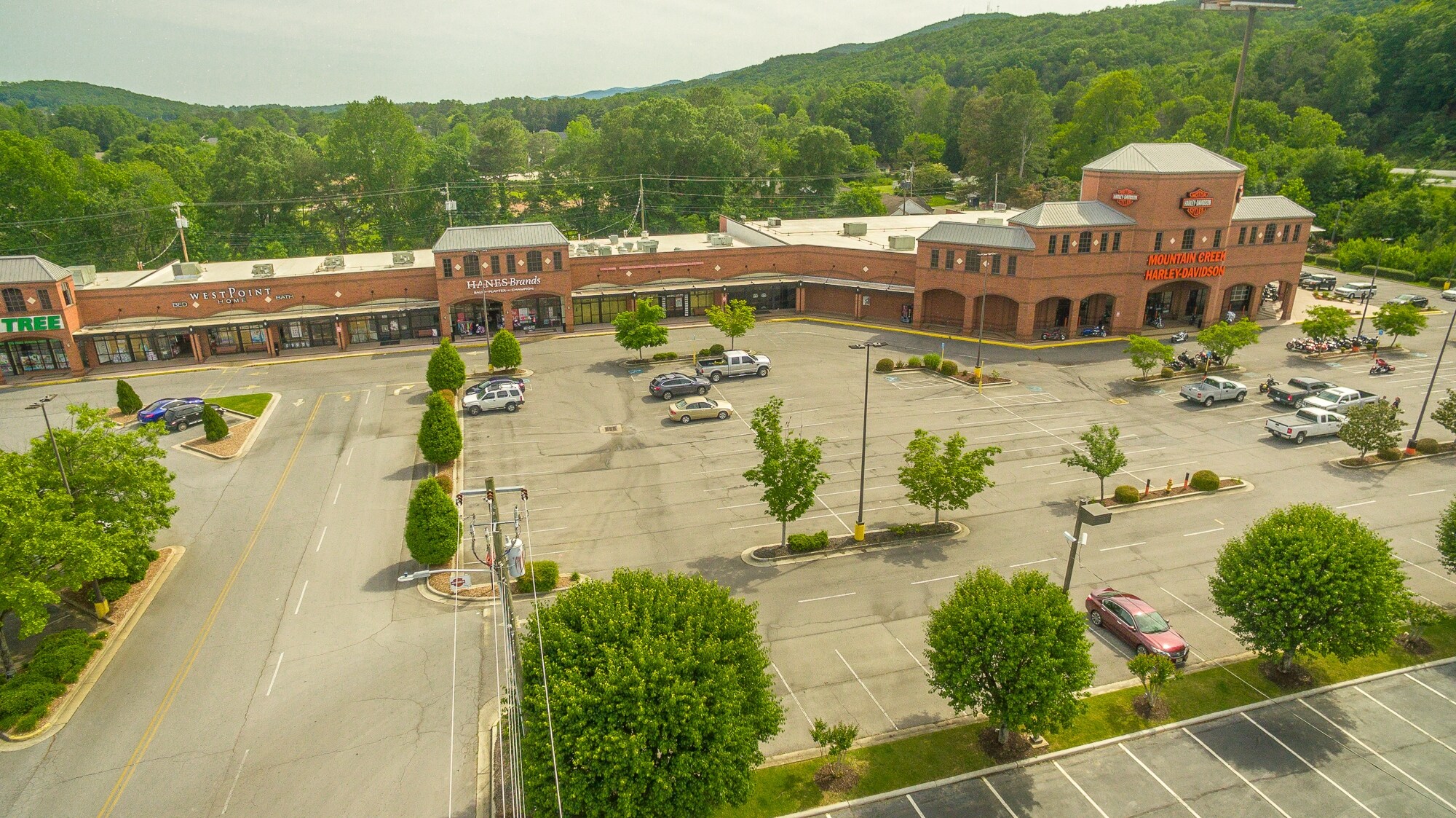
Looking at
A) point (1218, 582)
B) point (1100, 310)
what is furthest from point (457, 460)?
point (1100, 310)

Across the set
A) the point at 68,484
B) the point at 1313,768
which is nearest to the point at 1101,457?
the point at 1313,768

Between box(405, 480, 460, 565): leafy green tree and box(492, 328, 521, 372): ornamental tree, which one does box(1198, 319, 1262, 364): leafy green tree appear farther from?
box(405, 480, 460, 565): leafy green tree

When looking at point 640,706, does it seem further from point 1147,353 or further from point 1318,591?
point 1147,353

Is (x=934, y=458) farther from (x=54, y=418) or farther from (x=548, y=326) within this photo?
(x=54, y=418)

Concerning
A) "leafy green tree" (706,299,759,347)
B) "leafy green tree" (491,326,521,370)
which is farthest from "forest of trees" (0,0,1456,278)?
"leafy green tree" (491,326,521,370)

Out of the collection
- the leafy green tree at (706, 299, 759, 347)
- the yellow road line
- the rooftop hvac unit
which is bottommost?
the yellow road line

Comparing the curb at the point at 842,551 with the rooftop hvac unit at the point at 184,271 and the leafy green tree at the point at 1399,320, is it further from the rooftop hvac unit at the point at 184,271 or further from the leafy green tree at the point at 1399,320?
the rooftop hvac unit at the point at 184,271
